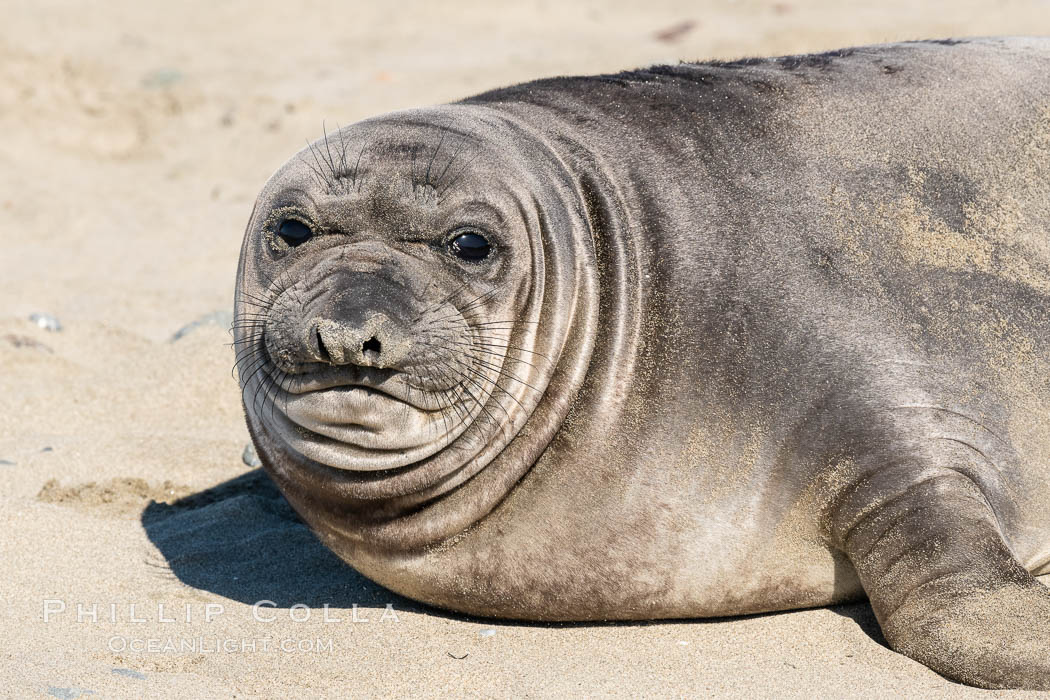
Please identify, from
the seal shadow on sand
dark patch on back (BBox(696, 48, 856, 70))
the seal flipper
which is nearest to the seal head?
the seal shadow on sand

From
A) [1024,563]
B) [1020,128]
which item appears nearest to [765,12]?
[1020,128]

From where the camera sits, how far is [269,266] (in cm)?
390

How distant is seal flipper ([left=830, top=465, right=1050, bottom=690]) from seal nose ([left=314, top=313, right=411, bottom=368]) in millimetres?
1310

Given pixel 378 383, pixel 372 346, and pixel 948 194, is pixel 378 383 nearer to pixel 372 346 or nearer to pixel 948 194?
pixel 372 346

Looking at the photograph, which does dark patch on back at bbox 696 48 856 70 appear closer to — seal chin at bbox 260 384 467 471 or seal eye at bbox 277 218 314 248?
seal eye at bbox 277 218 314 248

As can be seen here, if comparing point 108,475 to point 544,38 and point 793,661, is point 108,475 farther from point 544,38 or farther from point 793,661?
point 544,38

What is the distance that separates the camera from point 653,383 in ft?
12.7

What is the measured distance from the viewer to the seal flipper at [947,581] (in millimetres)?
3541

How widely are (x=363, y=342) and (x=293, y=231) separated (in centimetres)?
57

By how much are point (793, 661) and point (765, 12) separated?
1059 centimetres

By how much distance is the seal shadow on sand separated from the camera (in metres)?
4.23

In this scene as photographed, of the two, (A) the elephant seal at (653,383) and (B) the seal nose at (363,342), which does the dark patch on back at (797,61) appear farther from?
Result: (B) the seal nose at (363,342)

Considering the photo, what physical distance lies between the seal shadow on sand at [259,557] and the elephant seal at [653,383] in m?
0.19

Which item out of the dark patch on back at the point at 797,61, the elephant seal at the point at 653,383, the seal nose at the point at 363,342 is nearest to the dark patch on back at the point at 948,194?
the elephant seal at the point at 653,383
